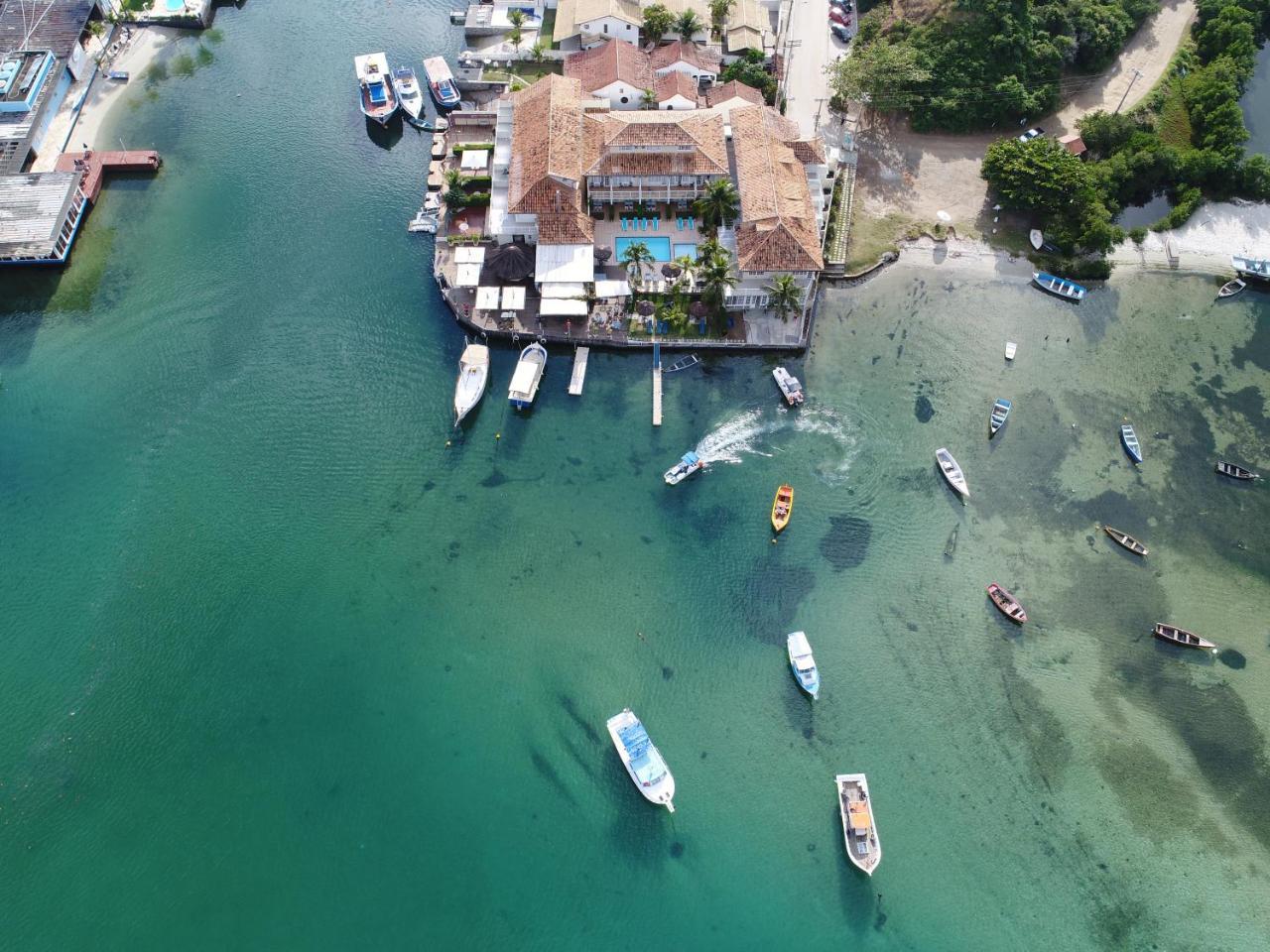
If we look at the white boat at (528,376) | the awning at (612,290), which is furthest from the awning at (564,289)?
the white boat at (528,376)

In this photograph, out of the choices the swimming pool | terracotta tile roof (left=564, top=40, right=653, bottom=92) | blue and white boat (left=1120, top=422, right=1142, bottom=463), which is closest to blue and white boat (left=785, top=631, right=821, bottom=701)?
blue and white boat (left=1120, top=422, right=1142, bottom=463)

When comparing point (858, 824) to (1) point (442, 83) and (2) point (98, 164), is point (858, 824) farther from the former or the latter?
(2) point (98, 164)

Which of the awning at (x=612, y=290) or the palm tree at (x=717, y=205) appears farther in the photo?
the palm tree at (x=717, y=205)

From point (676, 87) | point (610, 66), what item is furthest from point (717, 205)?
point (610, 66)

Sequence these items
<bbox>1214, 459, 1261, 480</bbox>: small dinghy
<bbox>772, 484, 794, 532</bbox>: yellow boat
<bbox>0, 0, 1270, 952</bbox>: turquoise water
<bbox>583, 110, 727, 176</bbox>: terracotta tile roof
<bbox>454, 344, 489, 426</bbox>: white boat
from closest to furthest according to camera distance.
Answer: <bbox>0, 0, 1270, 952</bbox>: turquoise water, <bbox>772, 484, 794, 532</bbox>: yellow boat, <bbox>1214, 459, 1261, 480</bbox>: small dinghy, <bbox>454, 344, 489, 426</bbox>: white boat, <bbox>583, 110, 727, 176</bbox>: terracotta tile roof

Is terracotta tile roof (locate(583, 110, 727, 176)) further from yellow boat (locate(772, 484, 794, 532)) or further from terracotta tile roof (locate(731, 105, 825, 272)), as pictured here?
yellow boat (locate(772, 484, 794, 532))

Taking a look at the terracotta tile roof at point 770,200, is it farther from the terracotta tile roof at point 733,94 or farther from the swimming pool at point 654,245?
the swimming pool at point 654,245
